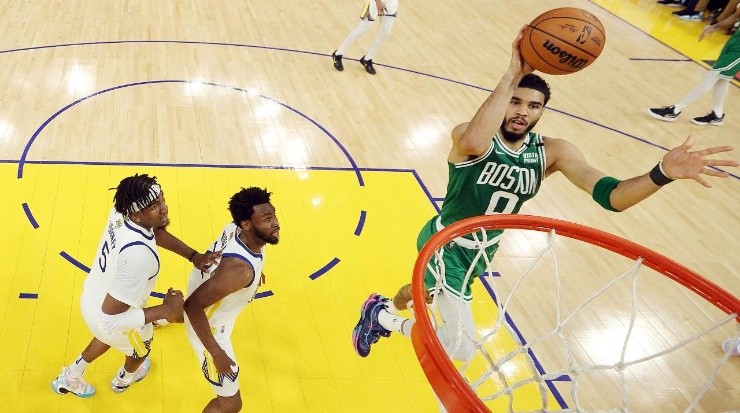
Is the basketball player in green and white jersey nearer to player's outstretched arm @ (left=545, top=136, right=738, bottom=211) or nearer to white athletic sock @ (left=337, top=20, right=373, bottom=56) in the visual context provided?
player's outstretched arm @ (left=545, top=136, right=738, bottom=211)

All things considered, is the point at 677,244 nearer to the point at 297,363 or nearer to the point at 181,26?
the point at 297,363

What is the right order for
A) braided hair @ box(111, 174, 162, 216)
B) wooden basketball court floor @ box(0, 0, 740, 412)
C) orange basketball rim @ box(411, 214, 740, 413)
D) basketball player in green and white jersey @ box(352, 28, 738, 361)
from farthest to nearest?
wooden basketball court floor @ box(0, 0, 740, 412), braided hair @ box(111, 174, 162, 216), basketball player in green and white jersey @ box(352, 28, 738, 361), orange basketball rim @ box(411, 214, 740, 413)

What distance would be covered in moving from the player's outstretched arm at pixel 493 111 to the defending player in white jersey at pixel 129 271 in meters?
1.38

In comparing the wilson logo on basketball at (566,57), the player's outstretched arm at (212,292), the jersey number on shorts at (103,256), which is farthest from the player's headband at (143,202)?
the wilson logo on basketball at (566,57)

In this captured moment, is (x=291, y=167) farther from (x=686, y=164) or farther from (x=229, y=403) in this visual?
(x=686, y=164)

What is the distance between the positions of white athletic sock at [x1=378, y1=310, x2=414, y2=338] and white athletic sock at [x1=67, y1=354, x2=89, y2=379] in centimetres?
167

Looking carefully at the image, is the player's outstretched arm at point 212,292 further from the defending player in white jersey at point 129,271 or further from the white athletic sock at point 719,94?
the white athletic sock at point 719,94

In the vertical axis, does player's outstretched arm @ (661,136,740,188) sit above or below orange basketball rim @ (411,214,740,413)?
above

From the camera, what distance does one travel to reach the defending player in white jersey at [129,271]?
9.66 ft

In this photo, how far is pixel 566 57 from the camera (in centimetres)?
301

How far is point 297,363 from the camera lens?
13.2 ft

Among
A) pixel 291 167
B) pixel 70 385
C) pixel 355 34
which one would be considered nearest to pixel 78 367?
pixel 70 385

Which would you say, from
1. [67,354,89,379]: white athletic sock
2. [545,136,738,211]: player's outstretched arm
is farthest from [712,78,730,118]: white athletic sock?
[67,354,89,379]: white athletic sock

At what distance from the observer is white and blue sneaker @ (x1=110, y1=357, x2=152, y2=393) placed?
140 inches
